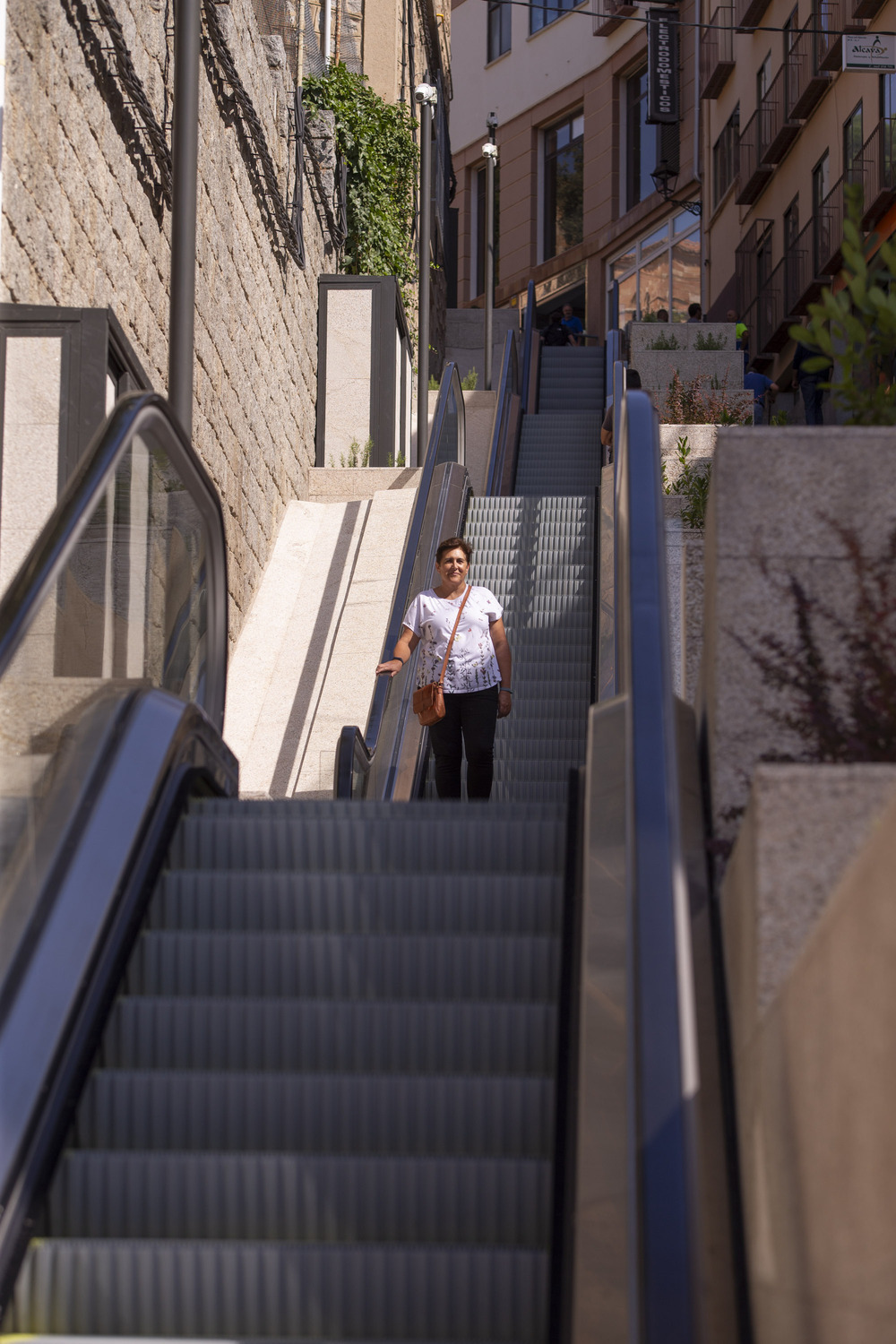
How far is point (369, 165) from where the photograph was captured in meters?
17.6

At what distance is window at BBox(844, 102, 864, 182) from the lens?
2020 cm

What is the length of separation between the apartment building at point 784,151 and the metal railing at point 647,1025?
1487cm

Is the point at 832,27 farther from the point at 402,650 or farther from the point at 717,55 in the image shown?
the point at 402,650

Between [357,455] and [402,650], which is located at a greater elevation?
[357,455]

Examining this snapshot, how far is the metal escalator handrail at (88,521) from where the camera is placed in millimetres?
3604

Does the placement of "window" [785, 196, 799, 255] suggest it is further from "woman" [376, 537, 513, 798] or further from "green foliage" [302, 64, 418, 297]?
"woman" [376, 537, 513, 798]

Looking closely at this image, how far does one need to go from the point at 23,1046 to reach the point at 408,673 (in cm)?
446

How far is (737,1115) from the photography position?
2.88 m

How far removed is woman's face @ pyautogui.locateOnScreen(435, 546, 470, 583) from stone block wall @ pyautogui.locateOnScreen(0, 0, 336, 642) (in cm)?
212

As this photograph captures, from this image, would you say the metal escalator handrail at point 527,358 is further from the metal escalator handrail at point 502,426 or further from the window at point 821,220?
the window at point 821,220

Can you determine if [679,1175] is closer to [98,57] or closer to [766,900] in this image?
[766,900]

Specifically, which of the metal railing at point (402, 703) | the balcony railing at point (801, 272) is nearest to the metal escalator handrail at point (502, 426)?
the metal railing at point (402, 703)

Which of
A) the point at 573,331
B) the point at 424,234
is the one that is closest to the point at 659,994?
the point at 424,234

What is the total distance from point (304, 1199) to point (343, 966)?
685 millimetres
